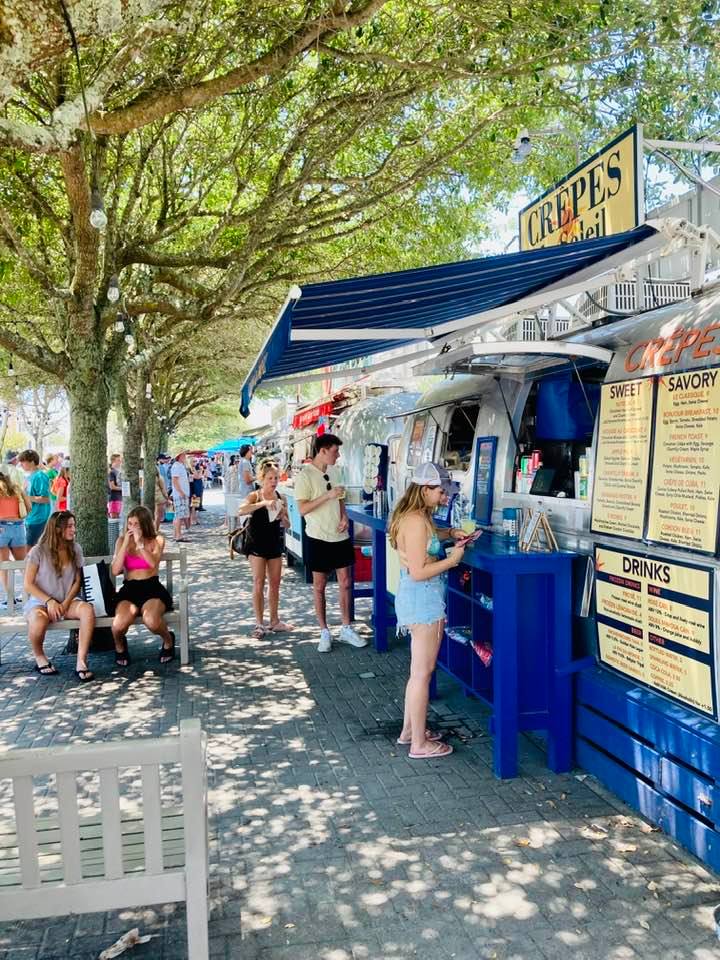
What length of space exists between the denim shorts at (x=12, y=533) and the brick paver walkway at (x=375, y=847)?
4178 mm

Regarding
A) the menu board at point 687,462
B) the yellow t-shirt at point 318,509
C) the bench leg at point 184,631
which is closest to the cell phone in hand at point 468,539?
the menu board at point 687,462

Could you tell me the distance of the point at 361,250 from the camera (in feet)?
42.8

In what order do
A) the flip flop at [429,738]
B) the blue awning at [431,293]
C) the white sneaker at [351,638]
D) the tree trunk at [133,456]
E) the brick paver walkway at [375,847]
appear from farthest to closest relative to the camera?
1. the tree trunk at [133,456]
2. the white sneaker at [351,638]
3. the flip flop at [429,738]
4. the blue awning at [431,293]
5. the brick paver walkway at [375,847]

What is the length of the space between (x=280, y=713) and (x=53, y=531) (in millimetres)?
2776

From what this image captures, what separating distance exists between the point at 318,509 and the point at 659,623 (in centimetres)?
429

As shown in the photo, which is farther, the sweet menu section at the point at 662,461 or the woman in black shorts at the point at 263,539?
the woman in black shorts at the point at 263,539

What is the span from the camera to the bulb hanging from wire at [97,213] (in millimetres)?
6953

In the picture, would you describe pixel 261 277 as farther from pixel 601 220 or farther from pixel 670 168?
pixel 601 220

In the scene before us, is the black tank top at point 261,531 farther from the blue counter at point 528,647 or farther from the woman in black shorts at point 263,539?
the blue counter at point 528,647

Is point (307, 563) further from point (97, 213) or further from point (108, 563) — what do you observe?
point (97, 213)

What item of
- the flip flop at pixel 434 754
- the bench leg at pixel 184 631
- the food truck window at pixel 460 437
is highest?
the food truck window at pixel 460 437

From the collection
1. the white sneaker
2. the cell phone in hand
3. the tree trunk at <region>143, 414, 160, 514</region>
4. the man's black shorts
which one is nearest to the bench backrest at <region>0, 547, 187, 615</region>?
the man's black shorts

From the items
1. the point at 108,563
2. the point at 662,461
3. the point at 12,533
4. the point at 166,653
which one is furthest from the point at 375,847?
the point at 12,533

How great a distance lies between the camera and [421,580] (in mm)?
4879
